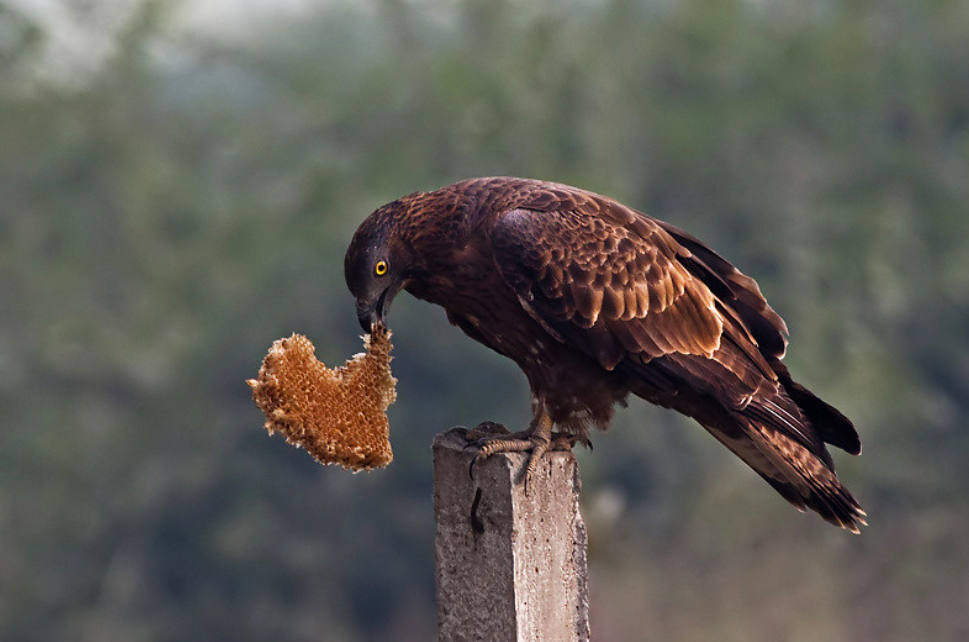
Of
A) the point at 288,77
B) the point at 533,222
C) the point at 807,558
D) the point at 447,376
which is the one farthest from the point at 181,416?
the point at 533,222

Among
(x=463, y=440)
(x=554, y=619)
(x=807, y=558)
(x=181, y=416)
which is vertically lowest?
(x=554, y=619)

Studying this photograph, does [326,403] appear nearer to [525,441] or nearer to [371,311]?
[371,311]

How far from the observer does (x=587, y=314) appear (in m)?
3.90

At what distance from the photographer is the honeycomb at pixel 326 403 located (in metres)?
3.39

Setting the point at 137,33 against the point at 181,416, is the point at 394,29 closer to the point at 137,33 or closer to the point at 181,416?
the point at 137,33

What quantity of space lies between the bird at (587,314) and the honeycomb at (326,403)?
0.80ft

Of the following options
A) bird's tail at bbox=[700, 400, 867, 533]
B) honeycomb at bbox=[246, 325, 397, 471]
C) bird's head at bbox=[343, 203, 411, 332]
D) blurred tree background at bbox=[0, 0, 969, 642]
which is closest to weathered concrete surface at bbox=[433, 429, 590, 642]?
honeycomb at bbox=[246, 325, 397, 471]

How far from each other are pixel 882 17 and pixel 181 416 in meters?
13.9

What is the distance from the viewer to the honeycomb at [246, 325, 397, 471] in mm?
3389

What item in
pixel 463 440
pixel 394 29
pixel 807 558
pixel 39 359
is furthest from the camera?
pixel 394 29

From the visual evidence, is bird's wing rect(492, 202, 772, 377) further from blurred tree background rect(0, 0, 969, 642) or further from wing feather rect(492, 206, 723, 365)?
blurred tree background rect(0, 0, 969, 642)

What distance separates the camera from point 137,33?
949 inches

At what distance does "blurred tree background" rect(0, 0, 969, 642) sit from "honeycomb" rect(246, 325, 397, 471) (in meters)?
14.0

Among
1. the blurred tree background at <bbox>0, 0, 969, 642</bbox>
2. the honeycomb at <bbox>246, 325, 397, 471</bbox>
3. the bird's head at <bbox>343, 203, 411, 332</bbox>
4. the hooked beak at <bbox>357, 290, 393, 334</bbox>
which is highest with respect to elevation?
the blurred tree background at <bbox>0, 0, 969, 642</bbox>
